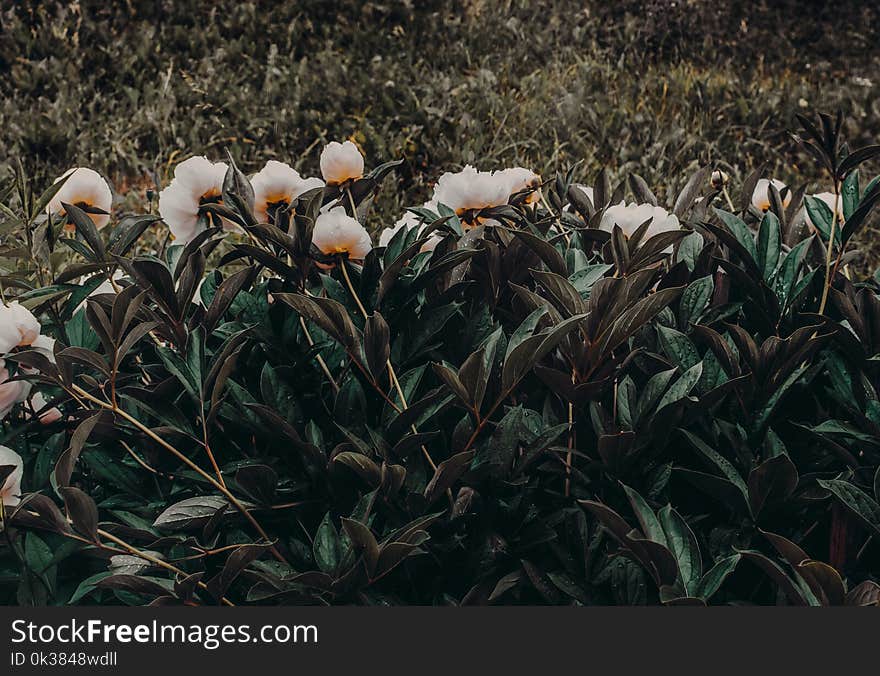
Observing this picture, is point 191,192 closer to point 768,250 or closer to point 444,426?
point 444,426

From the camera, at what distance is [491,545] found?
109 centimetres

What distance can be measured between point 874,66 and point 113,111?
452 cm

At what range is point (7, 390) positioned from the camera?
3.60 feet

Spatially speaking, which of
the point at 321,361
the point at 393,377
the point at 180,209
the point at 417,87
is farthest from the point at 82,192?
the point at 417,87

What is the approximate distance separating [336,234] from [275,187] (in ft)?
0.62

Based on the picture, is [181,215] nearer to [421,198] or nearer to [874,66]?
[421,198]

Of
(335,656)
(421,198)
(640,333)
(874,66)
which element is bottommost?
(335,656)

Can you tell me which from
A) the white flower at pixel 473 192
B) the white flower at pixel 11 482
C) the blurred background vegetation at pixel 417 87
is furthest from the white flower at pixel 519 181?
the blurred background vegetation at pixel 417 87

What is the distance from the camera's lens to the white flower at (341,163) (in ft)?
4.49

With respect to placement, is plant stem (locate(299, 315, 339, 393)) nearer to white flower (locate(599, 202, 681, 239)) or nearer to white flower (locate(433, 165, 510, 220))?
white flower (locate(433, 165, 510, 220))

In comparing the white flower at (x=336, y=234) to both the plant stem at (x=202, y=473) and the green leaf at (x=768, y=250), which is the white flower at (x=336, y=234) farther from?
the green leaf at (x=768, y=250)

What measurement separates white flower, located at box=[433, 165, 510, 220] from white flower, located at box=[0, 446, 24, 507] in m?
0.73

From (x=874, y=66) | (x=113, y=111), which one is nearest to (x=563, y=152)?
(x=113, y=111)

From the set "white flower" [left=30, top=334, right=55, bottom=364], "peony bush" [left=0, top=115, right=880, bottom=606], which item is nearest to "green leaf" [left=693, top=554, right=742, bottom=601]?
"peony bush" [left=0, top=115, right=880, bottom=606]
